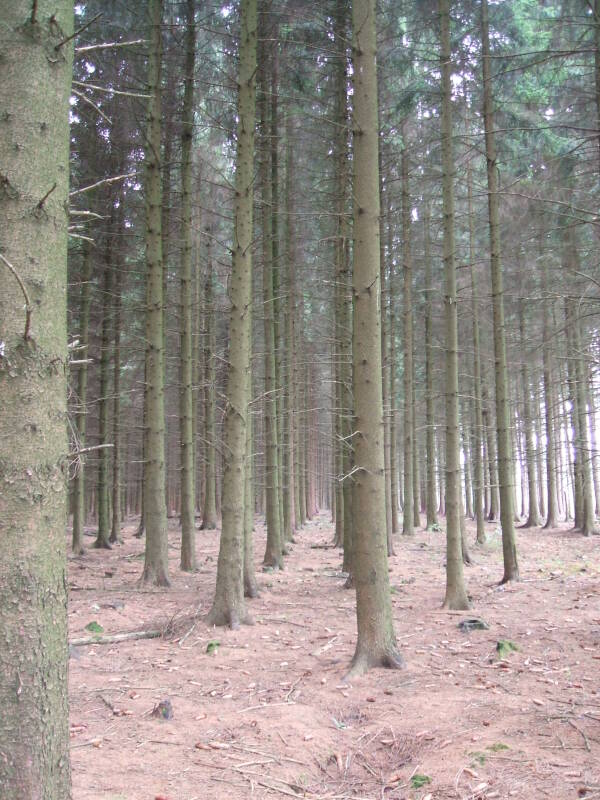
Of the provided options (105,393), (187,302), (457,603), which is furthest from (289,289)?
(457,603)

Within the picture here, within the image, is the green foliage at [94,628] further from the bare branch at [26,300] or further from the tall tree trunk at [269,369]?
the bare branch at [26,300]

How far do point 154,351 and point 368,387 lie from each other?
5.07 m

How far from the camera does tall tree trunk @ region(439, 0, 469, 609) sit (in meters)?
9.02

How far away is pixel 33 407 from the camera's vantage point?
2455 millimetres

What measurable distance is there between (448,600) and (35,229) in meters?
Answer: 8.29

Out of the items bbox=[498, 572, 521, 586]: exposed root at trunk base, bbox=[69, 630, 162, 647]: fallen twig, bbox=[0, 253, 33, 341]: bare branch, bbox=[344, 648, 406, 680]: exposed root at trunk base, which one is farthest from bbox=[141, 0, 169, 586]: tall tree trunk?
bbox=[0, 253, 33, 341]: bare branch

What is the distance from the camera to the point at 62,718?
247 centimetres

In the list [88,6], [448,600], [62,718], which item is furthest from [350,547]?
[88,6]

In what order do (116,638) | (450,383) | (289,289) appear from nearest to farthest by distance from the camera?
(116,638) → (450,383) → (289,289)

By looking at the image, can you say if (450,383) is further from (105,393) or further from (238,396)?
(105,393)

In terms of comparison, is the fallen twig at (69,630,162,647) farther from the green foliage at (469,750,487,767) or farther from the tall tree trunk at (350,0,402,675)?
the green foliage at (469,750,487,767)

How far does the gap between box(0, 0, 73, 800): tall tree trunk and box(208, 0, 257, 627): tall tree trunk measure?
543 cm

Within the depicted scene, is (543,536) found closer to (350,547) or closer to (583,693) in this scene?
(350,547)

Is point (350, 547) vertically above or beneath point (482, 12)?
beneath
